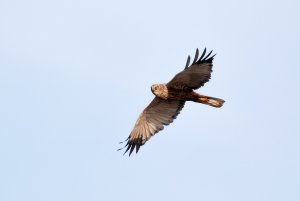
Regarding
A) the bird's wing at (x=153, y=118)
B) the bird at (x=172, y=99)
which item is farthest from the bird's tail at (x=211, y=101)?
the bird's wing at (x=153, y=118)

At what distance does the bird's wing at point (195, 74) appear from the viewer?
1030 inches

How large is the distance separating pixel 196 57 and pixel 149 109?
7.22 ft

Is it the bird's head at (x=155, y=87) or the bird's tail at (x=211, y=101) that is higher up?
the bird's head at (x=155, y=87)

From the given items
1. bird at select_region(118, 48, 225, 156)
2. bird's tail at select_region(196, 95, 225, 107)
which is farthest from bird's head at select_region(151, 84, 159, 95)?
bird's tail at select_region(196, 95, 225, 107)

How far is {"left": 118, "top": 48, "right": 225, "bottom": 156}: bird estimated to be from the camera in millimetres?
26266

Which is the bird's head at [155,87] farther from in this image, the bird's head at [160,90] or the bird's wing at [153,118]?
the bird's wing at [153,118]

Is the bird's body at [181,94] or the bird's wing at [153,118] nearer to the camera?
the bird's body at [181,94]

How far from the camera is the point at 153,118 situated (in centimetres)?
2766

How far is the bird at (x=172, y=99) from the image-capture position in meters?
26.3

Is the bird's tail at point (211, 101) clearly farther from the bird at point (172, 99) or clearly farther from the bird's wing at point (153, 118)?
the bird's wing at point (153, 118)

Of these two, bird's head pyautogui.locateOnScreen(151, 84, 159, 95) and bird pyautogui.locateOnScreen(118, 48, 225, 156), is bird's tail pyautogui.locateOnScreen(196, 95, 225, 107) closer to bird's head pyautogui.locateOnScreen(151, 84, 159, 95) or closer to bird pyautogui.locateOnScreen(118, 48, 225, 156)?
bird pyautogui.locateOnScreen(118, 48, 225, 156)

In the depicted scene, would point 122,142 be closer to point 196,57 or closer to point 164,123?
point 164,123

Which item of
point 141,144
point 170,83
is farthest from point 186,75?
point 141,144

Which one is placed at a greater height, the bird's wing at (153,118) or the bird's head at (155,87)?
the bird's head at (155,87)
